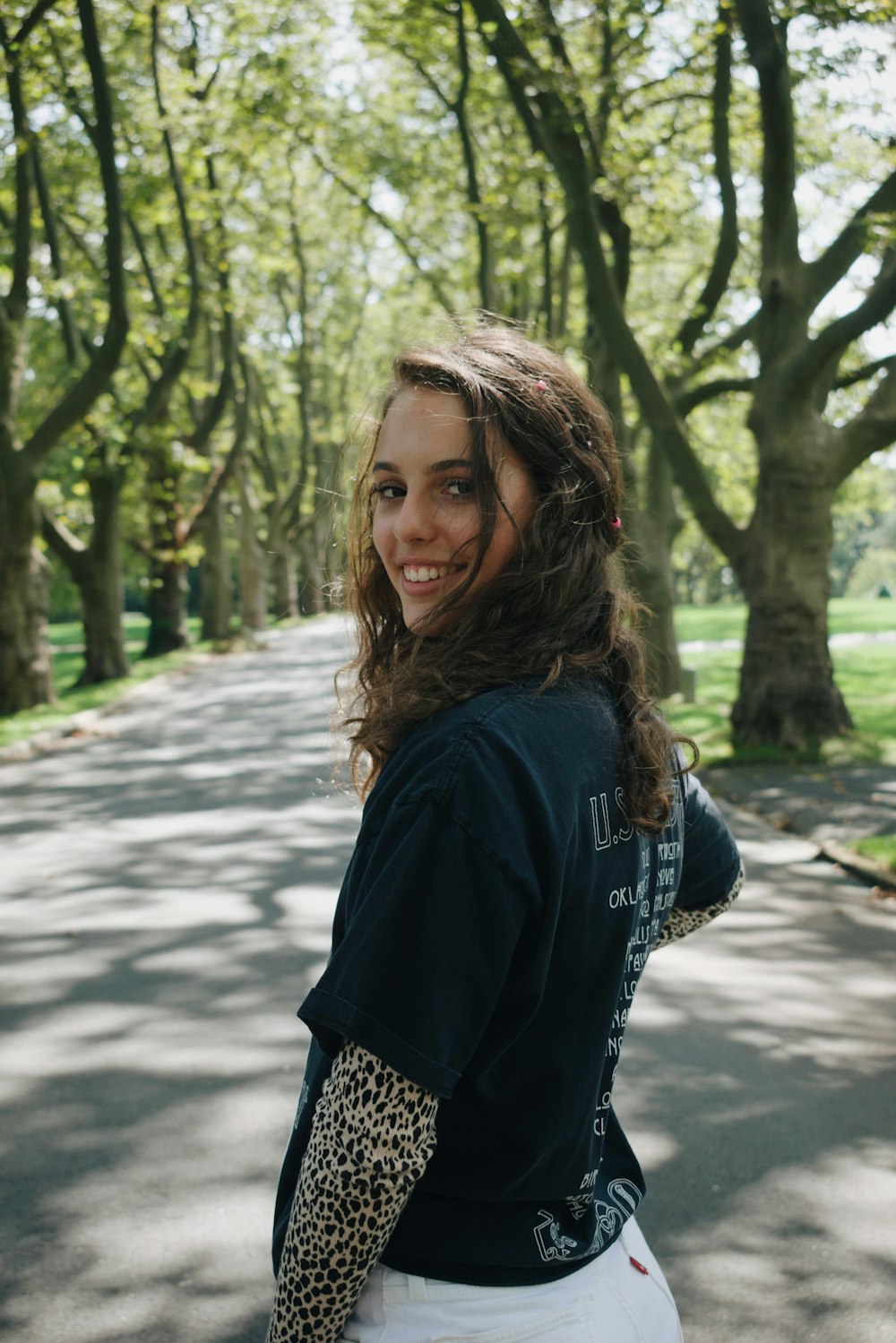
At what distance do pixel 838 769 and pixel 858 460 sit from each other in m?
3.09

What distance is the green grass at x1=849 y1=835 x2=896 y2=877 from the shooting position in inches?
335

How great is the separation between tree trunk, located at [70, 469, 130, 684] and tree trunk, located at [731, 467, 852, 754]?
13.4m

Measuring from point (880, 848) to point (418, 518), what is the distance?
775 centimetres

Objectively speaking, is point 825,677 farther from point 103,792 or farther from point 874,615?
point 874,615

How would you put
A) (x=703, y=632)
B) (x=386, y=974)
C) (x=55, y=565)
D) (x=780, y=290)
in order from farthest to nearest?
1. (x=55, y=565)
2. (x=703, y=632)
3. (x=780, y=290)
4. (x=386, y=974)

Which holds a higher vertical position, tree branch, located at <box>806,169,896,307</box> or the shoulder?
tree branch, located at <box>806,169,896,307</box>

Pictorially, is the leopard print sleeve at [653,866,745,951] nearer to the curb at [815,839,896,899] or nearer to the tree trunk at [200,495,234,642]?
the curb at [815,839,896,899]

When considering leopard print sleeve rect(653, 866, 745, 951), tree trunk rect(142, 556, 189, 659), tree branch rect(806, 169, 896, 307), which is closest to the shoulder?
leopard print sleeve rect(653, 866, 745, 951)

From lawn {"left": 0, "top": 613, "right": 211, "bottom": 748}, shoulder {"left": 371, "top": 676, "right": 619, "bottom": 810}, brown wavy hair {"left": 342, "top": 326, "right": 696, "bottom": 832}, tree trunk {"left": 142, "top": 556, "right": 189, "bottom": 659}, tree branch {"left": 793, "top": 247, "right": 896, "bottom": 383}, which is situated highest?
tree branch {"left": 793, "top": 247, "right": 896, "bottom": 383}

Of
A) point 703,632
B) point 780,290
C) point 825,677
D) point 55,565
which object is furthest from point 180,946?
point 55,565

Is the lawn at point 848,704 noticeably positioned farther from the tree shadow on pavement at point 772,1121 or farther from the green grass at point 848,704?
the tree shadow on pavement at point 772,1121

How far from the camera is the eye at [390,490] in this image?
178 cm

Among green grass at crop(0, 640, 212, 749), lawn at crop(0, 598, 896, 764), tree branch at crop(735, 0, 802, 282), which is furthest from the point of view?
green grass at crop(0, 640, 212, 749)

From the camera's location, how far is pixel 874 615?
4491 cm
